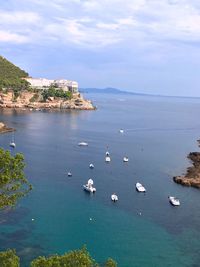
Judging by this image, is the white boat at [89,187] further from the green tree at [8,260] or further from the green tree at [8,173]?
the green tree at [8,260]

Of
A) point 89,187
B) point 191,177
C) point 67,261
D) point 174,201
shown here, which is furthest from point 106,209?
point 67,261

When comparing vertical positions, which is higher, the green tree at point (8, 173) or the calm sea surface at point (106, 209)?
the green tree at point (8, 173)

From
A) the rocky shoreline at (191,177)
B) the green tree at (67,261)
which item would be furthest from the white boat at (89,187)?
the green tree at (67,261)

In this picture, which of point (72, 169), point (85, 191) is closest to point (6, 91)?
point (72, 169)

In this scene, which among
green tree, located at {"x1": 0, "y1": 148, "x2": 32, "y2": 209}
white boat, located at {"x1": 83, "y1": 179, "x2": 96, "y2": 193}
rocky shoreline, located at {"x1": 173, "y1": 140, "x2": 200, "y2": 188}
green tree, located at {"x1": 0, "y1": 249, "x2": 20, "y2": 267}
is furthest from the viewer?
rocky shoreline, located at {"x1": 173, "y1": 140, "x2": 200, "y2": 188}

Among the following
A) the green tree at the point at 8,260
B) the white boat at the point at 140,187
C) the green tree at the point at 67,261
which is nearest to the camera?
the green tree at the point at 67,261

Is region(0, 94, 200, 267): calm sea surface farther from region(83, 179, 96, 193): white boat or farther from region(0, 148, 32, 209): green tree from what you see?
region(0, 148, 32, 209): green tree

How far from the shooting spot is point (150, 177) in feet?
Answer: 254

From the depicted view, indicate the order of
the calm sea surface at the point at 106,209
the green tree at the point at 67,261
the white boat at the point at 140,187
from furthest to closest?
the white boat at the point at 140,187
the calm sea surface at the point at 106,209
the green tree at the point at 67,261

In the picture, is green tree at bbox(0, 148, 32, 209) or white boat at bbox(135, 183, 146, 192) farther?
white boat at bbox(135, 183, 146, 192)

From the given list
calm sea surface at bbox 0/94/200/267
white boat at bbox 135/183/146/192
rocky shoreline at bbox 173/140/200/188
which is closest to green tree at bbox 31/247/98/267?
calm sea surface at bbox 0/94/200/267

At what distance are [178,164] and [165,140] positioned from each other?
3686 cm

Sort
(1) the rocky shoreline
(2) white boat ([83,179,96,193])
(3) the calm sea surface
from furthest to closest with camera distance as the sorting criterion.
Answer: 1. (1) the rocky shoreline
2. (2) white boat ([83,179,96,193])
3. (3) the calm sea surface

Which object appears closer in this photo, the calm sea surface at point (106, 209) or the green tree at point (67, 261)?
the green tree at point (67, 261)
